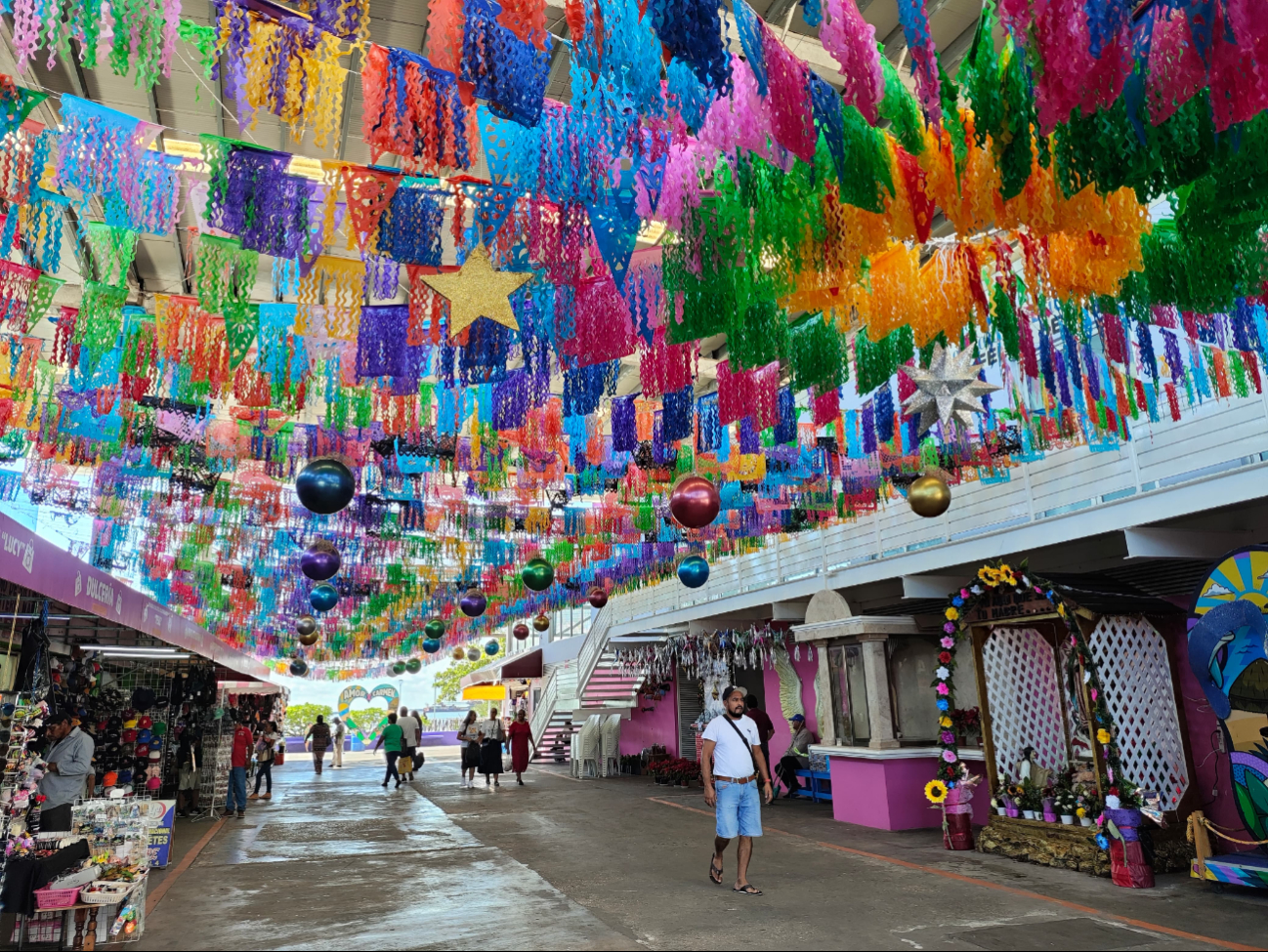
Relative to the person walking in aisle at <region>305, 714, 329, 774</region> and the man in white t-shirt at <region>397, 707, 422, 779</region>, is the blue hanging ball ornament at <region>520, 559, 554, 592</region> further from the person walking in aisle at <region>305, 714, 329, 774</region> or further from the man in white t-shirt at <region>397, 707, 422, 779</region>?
the person walking in aisle at <region>305, 714, 329, 774</region>

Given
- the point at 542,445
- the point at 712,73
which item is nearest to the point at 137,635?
the point at 542,445

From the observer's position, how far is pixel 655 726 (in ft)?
70.1

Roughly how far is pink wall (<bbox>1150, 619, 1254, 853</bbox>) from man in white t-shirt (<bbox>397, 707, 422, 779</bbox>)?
15.0 meters

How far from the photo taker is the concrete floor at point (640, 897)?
17.6ft

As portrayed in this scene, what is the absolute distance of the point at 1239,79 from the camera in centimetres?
317

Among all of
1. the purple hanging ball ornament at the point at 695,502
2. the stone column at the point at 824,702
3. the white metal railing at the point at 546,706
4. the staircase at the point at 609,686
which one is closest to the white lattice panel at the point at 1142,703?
the purple hanging ball ornament at the point at 695,502

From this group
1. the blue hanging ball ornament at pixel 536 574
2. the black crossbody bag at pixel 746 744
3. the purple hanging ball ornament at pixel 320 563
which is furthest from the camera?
the blue hanging ball ornament at pixel 536 574

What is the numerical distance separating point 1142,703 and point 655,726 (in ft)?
48.4

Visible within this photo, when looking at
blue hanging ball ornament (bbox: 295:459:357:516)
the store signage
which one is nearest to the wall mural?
blue hanging ball ornament (bbox: 295:459:357:516)

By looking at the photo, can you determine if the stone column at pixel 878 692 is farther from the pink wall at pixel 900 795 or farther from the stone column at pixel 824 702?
the stone column at pixel 824 702

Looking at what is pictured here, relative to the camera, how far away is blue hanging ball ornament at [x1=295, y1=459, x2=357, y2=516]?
304 inches

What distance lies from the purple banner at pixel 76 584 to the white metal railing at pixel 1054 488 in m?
8.90

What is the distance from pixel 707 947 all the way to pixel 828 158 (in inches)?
176

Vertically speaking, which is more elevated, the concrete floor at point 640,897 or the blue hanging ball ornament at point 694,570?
the blue hanging ball ornament at point 694,570
